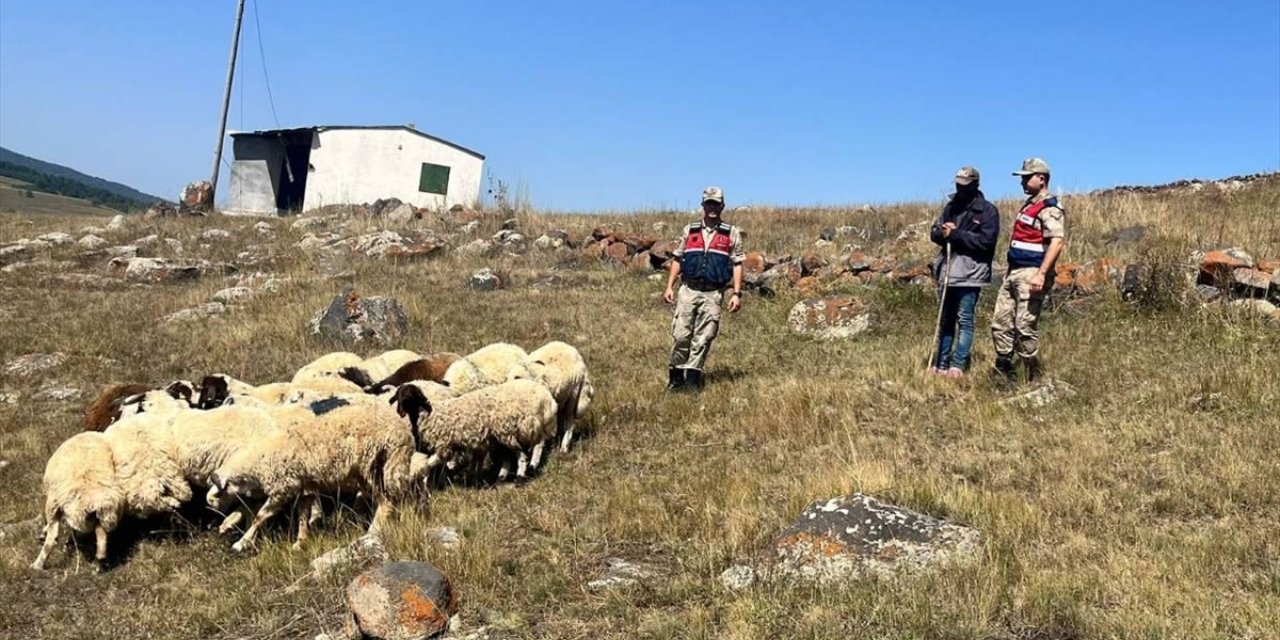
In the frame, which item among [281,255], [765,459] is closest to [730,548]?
[765,459]

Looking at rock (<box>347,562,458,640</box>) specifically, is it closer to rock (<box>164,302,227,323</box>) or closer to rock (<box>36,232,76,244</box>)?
rock (<box>164,302,227,323</box>)

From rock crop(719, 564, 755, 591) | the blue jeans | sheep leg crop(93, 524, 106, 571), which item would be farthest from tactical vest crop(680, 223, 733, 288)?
sheep leg crop(93, 524, 106, 571)

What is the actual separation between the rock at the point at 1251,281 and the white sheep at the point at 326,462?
31.3ft

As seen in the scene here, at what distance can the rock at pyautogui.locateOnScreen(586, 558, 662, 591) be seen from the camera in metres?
4.42

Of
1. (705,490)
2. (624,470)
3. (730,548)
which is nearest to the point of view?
(730,548)

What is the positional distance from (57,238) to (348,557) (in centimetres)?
2120

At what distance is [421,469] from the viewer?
20.5ft

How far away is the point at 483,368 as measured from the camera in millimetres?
7836

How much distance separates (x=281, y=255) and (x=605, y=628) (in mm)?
17199

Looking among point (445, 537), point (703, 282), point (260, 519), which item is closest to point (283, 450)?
point (260, 519)

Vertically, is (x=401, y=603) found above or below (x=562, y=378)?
below

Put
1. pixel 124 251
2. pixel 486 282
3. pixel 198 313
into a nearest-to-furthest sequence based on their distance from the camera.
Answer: pixel 198 313 → pixel 486 282 → pixel 124 251

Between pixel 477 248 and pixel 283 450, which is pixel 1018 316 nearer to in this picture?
pixel 283 450

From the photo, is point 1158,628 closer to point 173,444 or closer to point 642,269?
point 173,444
